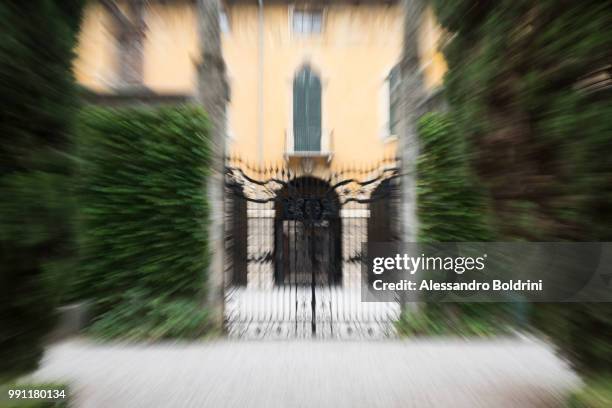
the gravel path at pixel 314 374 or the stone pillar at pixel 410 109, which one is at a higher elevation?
the stone pillar at pixel 410 109

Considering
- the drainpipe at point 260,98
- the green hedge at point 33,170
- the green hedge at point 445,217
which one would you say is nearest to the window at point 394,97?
the green hedge at point 445,217

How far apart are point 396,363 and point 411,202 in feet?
8.01

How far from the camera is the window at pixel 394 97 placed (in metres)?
4.84

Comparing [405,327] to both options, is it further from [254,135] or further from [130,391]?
[254,135]

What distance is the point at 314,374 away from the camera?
125 inches

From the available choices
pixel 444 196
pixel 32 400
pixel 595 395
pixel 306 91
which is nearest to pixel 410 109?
pixel 444 196

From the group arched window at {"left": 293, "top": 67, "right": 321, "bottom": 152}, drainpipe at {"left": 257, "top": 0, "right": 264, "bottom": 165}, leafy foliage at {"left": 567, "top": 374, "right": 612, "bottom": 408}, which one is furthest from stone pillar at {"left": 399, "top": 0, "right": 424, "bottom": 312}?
drainpipe at {"left": 257, "top": 0, "right": 264, "bottom": 165}

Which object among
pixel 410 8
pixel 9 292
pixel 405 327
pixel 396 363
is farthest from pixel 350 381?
pixel 410 8

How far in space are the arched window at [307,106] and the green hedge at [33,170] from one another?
665 centimetres

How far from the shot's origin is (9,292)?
62.9 inches

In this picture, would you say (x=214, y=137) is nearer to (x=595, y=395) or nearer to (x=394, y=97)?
(x=394, y=97)

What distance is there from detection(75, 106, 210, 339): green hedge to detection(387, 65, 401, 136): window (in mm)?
3536

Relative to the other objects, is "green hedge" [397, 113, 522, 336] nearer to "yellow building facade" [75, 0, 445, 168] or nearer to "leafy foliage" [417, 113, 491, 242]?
"leafy foliage" [417, 113, 491, 242]

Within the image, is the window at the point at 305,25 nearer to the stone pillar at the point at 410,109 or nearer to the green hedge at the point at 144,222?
the stone pillar at the point at 410,109
